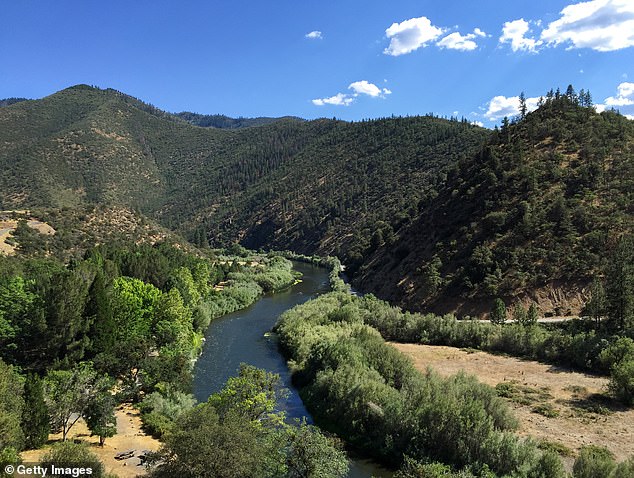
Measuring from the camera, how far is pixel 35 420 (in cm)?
2806

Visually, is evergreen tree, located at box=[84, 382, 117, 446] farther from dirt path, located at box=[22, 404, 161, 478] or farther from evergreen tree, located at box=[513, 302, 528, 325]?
evergreen tree, located at box=[513, 302, 528, 325]

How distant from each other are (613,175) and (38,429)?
8785cm

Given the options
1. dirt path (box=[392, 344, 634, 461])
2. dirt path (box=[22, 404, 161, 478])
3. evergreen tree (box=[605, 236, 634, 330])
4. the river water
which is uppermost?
evergreen tree (box=[605, 236, 634, 330])

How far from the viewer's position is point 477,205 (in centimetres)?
8762

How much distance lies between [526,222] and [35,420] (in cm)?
7165

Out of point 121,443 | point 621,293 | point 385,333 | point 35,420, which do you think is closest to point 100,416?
point 121,443

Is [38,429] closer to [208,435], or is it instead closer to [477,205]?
[208,435]

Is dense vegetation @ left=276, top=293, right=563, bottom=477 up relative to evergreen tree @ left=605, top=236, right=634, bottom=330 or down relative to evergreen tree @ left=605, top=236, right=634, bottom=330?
down

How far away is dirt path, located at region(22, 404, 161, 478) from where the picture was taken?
89.5 ft

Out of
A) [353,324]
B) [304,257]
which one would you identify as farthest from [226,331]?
[304,257]

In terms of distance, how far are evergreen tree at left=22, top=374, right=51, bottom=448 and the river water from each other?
15.1 meters

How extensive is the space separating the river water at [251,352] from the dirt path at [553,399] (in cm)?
1392

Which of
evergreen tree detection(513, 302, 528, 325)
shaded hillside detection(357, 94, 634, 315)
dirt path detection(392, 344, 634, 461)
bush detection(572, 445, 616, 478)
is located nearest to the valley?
dirt path detection(392, 344, 634, 461)

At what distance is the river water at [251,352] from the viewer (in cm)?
4078
